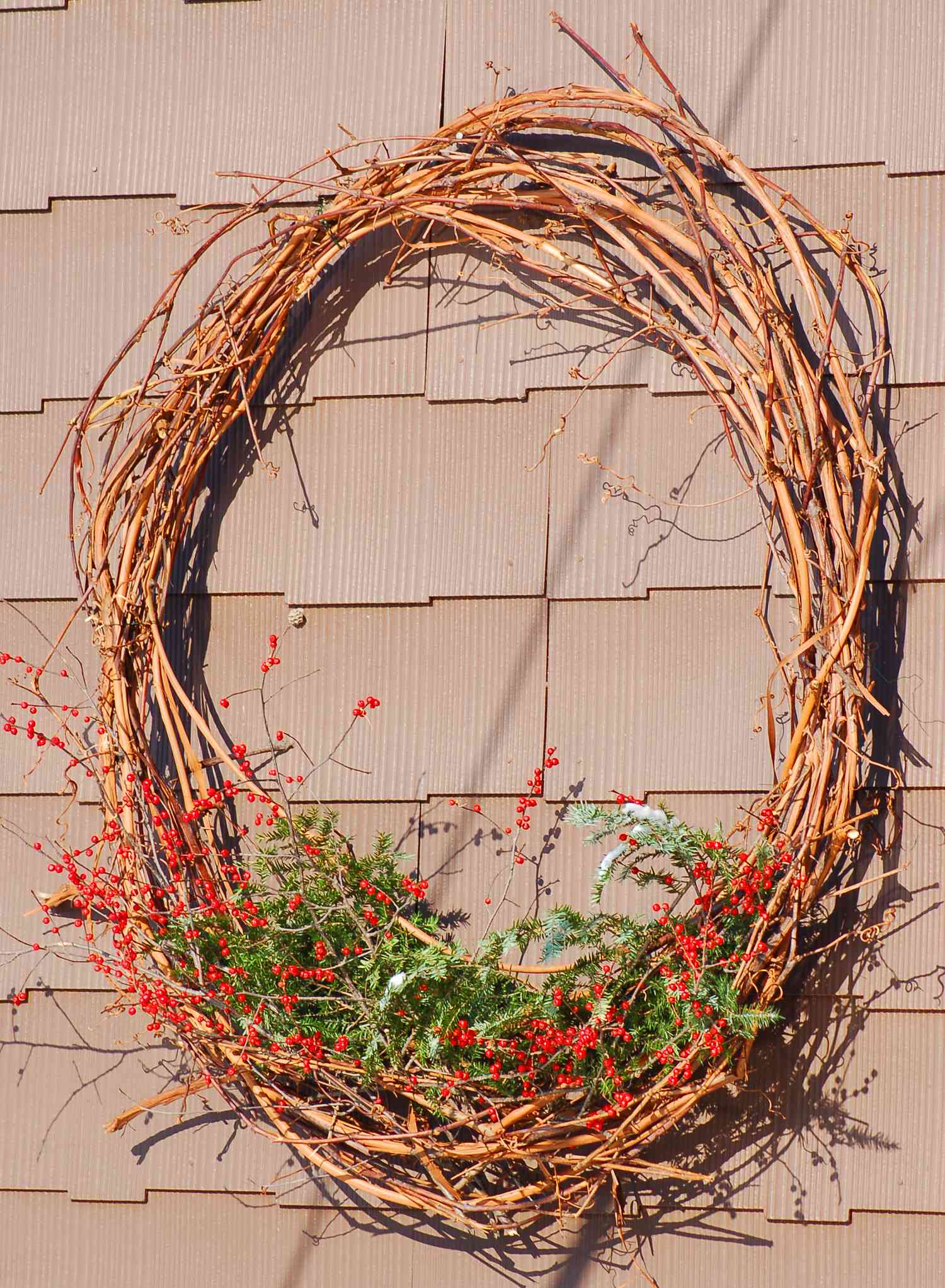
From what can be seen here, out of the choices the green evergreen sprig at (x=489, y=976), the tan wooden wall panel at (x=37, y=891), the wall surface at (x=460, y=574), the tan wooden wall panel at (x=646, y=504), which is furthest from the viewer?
the tan wooden wall panel at (x=37, y=891)

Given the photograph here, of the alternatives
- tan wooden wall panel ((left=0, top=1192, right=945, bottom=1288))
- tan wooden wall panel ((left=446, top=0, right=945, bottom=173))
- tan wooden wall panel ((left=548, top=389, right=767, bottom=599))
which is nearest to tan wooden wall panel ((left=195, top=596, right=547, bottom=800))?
tan wooden wall panel ((left=548, top=389, right=767, bottom=599))

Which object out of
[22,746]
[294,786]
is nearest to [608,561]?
[294,786]

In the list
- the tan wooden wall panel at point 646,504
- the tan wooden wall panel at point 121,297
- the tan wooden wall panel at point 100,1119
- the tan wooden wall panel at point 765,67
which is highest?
the tan wooden wall panel at point 765,67

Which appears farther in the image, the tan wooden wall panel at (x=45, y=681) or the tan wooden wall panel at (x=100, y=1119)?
the tan wooden wall panel at (x=45, y=681)

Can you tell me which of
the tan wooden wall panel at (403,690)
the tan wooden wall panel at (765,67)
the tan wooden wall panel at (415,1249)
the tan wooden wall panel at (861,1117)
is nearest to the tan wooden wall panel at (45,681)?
the tan wooden wall panel at (403,690)

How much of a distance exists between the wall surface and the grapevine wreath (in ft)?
0.20

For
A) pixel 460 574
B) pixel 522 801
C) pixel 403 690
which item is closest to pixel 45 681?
pixel 403 690

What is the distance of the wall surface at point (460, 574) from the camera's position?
1.70m

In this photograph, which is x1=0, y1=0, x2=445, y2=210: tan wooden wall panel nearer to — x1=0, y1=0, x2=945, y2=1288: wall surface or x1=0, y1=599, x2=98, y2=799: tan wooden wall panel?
x1=0, y1=0, x2=945, y2=1288: wall surface

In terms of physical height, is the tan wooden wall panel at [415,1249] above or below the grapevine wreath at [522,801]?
below

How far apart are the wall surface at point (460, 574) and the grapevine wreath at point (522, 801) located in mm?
60

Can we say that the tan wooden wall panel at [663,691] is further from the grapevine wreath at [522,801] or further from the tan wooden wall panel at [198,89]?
the tan wooden wall panel at [198,89]

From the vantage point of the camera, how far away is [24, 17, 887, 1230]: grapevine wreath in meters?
1.62

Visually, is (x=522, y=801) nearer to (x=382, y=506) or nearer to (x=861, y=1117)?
(x=382, y=506)
